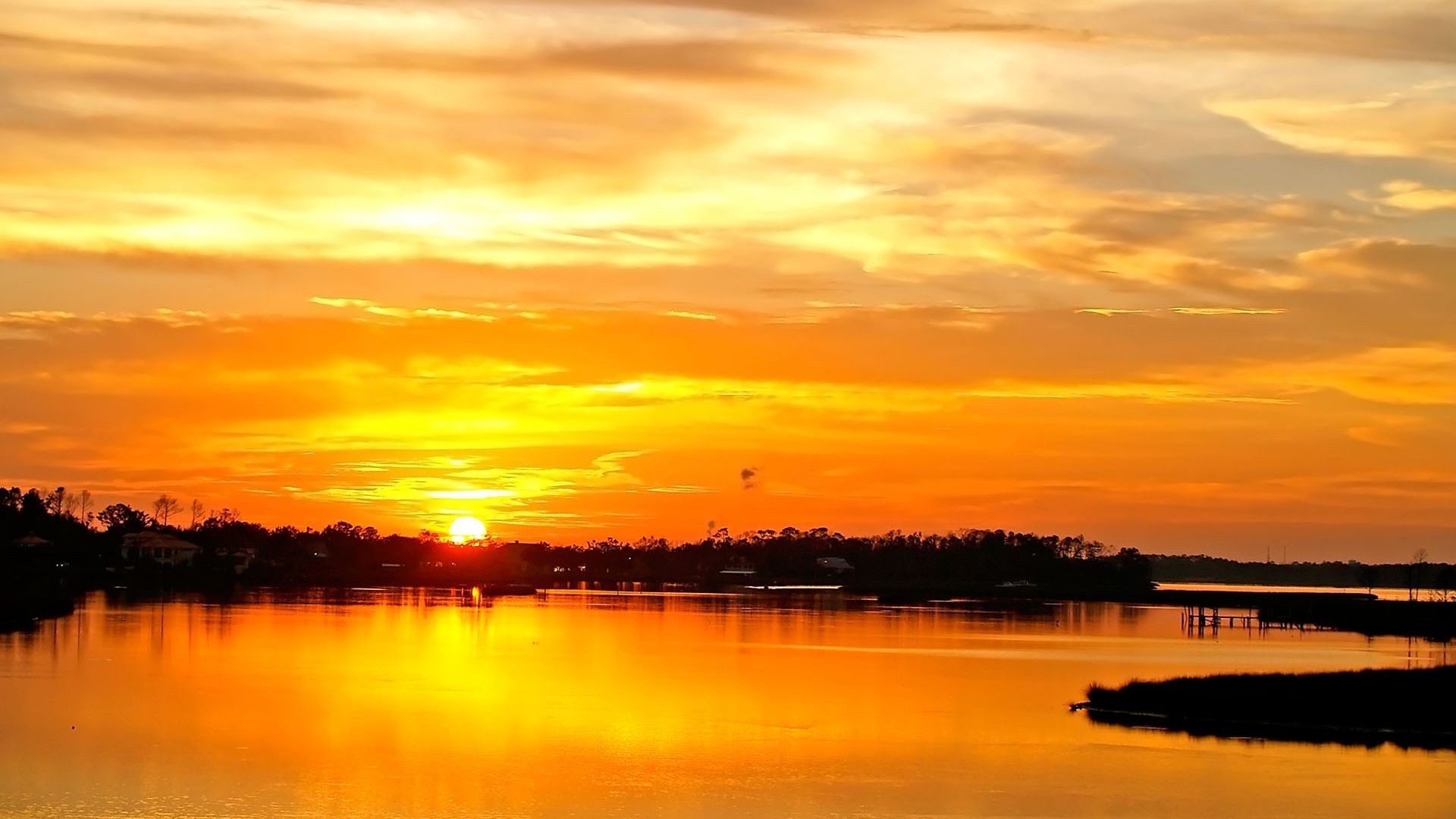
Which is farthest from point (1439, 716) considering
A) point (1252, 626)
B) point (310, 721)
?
point (1252, 626)

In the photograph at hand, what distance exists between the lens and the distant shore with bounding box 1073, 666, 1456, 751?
51.2m

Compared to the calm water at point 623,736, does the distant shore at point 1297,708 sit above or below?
above

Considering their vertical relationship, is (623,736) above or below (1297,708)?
below

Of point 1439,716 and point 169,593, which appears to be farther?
point 169,593

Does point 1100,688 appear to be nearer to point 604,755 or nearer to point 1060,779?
point 1060,779

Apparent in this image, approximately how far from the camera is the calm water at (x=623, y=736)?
39.6 metres

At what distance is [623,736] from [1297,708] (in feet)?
74.8

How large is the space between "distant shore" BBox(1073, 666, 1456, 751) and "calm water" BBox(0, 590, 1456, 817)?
1.99m

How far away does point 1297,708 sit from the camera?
54000mm

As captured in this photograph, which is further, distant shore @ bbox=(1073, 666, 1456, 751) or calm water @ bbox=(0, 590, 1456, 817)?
distant shore @ bbox=(1073, 666, 1456, 751)

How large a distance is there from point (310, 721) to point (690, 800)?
1924 centimetres

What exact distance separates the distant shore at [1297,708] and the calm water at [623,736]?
1.99 metres

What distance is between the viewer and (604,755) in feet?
154

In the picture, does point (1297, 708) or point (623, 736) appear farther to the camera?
point (1297, 708)
